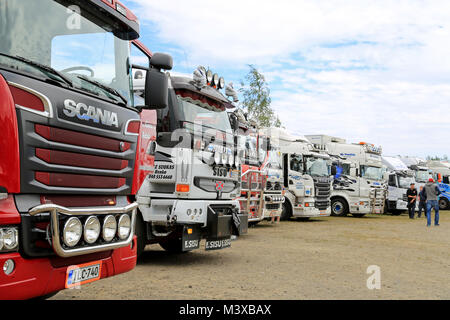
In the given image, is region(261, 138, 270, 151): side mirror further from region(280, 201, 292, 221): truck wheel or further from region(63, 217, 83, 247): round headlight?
region(63, 217, 83, 247): round headlight

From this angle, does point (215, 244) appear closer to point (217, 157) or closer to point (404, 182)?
point (217, 157)

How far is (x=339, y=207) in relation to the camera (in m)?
21.9

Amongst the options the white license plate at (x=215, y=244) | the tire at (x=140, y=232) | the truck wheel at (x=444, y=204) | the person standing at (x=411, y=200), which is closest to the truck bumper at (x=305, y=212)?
the person standing at (x=411, y=200)

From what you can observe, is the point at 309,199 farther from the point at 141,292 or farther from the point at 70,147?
the point at 70,147

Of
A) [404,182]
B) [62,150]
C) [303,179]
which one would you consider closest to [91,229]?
[62,150]

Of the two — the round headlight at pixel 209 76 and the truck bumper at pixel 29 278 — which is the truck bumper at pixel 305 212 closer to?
the round headlight at pixel 209 76

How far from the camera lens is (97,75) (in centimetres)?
445

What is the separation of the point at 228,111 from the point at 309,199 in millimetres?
9532

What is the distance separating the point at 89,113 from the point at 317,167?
15.1 meters

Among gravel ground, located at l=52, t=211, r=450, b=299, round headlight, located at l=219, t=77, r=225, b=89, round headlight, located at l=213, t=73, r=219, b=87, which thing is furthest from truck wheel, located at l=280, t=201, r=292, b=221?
round headlight, located at l=213, t=73, r=219, b=87

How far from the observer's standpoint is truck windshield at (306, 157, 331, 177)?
701 inches

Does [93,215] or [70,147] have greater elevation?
[70,147]

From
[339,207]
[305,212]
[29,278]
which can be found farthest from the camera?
[339,207]
